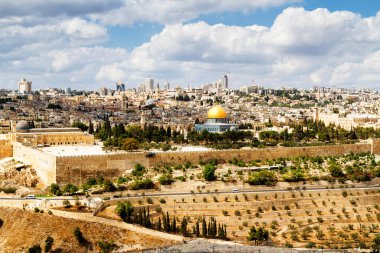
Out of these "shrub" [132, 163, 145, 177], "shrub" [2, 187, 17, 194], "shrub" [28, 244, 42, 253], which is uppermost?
"shrub" [132, 163, 145, 177]

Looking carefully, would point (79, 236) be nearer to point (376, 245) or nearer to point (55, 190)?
point (55, 190)

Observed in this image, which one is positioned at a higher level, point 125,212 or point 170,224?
point 125,212

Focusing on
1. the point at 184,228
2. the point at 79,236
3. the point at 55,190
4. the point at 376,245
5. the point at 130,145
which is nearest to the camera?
the point at 376,245

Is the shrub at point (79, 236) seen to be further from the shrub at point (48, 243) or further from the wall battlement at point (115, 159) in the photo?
the wall battlement at point (115, 159)

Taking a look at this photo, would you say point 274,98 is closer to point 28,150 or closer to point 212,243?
point 28,150

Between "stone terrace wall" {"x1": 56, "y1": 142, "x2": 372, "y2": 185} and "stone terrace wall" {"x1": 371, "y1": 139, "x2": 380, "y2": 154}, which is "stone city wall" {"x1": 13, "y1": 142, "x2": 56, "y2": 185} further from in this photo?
"stone terrace wall" {"x1": 371, "y1": 139, "x2": 380, "y2": 154}

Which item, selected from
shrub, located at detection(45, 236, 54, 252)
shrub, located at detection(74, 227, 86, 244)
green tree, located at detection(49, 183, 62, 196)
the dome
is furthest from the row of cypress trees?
the dome

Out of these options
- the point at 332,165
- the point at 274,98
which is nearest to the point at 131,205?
the point at 332,165

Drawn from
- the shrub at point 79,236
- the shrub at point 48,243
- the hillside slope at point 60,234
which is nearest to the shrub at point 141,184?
the hillside slope at point 60,234

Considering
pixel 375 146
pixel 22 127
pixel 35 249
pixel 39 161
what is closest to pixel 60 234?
pixel 35 249
